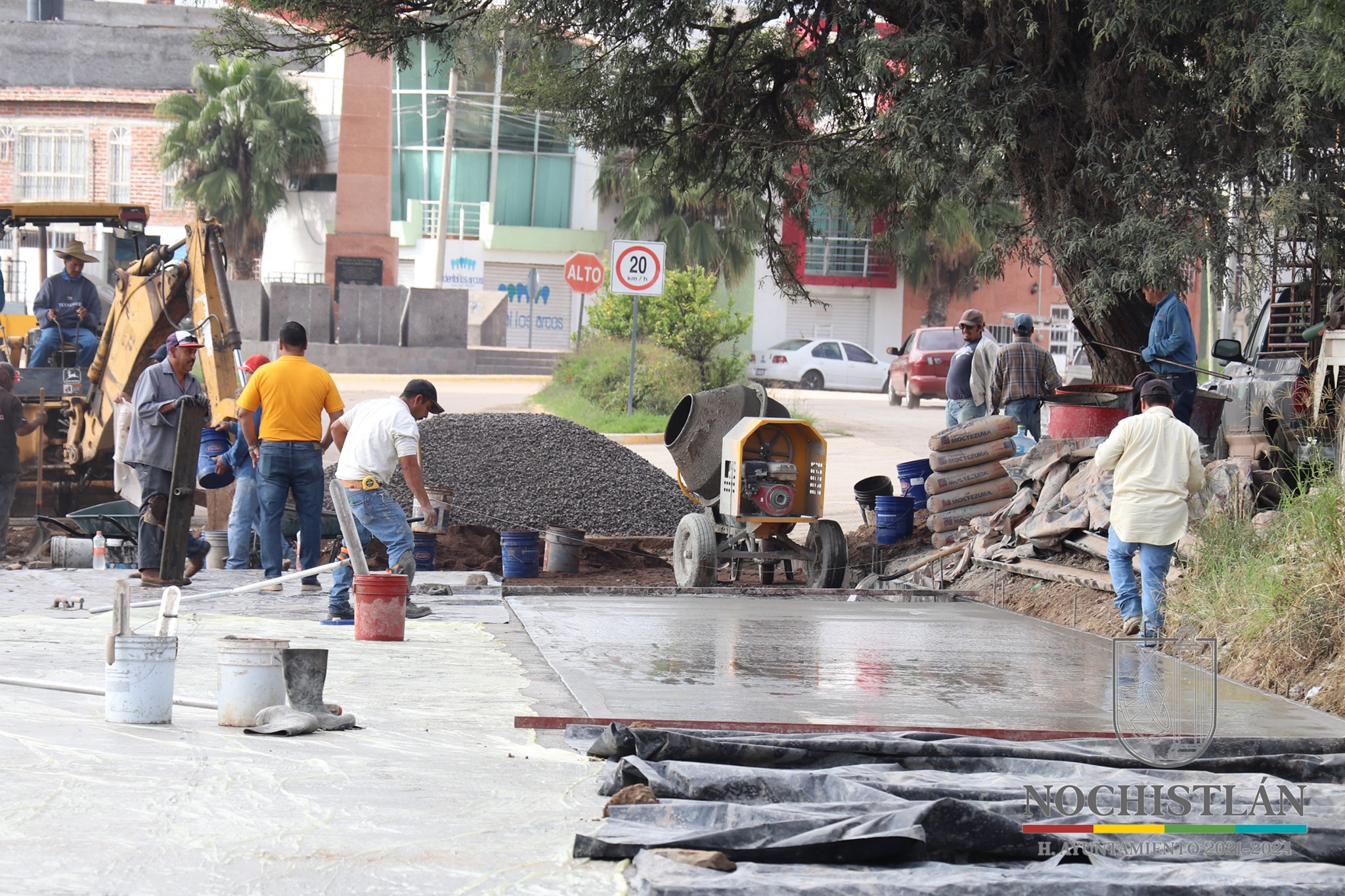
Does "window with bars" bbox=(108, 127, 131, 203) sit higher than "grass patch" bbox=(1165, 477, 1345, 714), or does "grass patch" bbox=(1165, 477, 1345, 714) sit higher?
"window with bars" bbox=(108, 127, 131, 203)

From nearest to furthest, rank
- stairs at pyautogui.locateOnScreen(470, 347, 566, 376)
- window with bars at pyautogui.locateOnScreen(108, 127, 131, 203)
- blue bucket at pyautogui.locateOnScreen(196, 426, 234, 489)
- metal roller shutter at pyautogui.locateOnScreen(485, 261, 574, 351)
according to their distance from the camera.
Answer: blue bucket at pyautogui.locateOnScreen(196, 426, 234, 489)
stairs at pyautogui.locateOnScreen(470, 347, 566, 376)
window with bars at pyautogui.locateOnScreen(108, 127, 131, 203)
metal roller shutter at pyautogui.locateOnScreen(485, 261, 574, 351)

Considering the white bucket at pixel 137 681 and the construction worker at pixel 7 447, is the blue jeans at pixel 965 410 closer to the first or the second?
the construction worker at pixel 7 447

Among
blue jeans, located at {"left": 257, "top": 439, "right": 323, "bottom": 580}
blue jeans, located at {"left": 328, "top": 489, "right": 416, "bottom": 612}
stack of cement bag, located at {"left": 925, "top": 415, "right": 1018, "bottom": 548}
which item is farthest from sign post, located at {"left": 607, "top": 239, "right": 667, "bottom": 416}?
blue jeans, located at {"left": 328, "top": 489, "right": 416, "bottom": 612}

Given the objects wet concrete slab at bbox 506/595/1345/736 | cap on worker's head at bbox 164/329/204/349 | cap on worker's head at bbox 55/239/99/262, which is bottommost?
wet concrete slab at bbox 506/595/1345/736

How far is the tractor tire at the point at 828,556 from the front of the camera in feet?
40.5

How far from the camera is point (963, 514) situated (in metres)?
13.1

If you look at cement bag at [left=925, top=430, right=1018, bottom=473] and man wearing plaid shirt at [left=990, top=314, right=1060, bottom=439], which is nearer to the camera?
cement bag at [left=925, top=430, right=1018, bottom=473]

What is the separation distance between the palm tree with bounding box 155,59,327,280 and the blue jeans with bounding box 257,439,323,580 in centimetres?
3901

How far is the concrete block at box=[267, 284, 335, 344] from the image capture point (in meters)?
39.9

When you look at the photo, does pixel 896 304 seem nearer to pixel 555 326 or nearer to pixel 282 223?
pixel 555 326

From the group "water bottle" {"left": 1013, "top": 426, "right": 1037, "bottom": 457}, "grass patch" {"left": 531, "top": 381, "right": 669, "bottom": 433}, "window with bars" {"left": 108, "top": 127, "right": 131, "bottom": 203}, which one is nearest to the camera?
"water bottle" {"left": 1013, "top": 426, "right": 1037, "bottom": 457}

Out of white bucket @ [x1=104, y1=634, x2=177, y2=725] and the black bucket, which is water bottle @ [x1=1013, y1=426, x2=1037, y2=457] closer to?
the black bucket

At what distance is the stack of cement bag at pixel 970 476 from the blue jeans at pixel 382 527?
17.1ft

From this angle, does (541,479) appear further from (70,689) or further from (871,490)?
(70,689)
